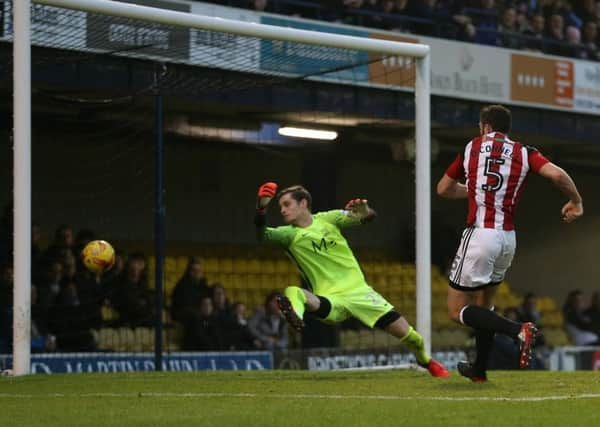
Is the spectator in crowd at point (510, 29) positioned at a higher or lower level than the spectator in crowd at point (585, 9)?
lower

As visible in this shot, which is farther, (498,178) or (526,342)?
(498,178)

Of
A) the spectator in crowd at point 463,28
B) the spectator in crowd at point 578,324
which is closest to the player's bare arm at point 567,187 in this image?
the spectator in crowd at point 463,28

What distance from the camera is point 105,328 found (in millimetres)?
17500

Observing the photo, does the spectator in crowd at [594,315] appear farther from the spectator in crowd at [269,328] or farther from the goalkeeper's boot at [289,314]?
the goalkeeper's boot at [289,314]

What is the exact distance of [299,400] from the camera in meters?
8.19

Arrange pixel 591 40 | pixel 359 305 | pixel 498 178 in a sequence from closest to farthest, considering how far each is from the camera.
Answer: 1. pixel 498 178
2. pixel 359 305
3. pixel 591 40

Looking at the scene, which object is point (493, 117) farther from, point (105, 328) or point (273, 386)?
point (105, 328)

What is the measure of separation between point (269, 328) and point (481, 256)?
11.0m

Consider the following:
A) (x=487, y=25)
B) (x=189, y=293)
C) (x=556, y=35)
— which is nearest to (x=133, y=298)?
(x=189, y=293)

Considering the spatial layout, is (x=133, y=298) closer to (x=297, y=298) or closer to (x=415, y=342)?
(x=415, y=342)

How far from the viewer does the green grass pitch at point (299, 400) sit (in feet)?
22.9

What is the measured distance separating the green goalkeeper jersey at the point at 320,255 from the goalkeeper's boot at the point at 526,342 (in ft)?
6.99

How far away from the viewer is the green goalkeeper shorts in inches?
410

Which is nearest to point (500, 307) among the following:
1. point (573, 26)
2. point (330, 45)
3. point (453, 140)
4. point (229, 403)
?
point (453, 140)
